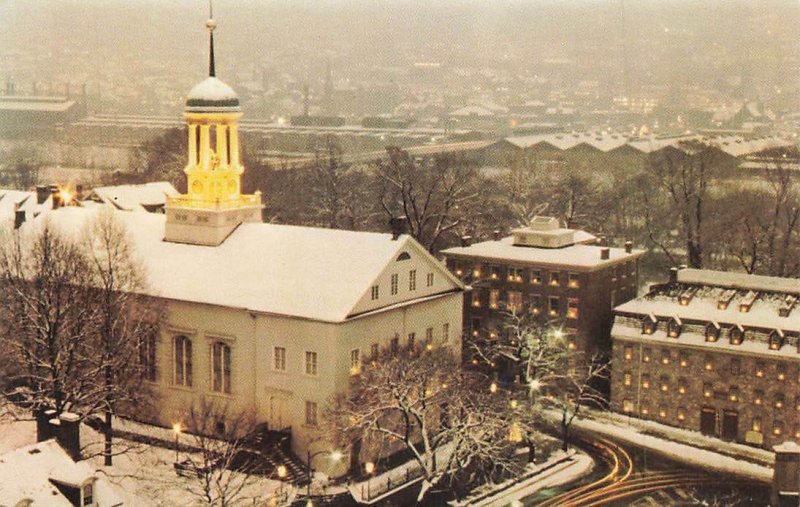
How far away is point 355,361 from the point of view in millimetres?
50375

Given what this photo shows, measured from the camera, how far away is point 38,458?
3309 cm

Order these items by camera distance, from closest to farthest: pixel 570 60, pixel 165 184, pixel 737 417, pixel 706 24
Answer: pixel 737 417 < pixel 165 184 < pixel 706 24 < pixel 570 60

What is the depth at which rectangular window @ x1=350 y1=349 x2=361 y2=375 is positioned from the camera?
5006cm

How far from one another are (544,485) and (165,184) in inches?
1972

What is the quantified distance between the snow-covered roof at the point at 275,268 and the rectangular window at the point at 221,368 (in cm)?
228

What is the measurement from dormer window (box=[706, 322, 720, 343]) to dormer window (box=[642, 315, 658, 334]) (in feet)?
10.0

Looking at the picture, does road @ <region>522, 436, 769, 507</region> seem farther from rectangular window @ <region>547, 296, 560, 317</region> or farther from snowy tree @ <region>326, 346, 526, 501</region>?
rectangular window @ <region>547, 296, 560, 317</region>

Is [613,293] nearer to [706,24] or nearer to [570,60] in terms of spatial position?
[706,24]

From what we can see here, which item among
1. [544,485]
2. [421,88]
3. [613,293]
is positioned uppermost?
[421,88]

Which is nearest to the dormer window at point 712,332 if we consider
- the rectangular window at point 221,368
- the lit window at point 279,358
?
the lit window at point 279,358

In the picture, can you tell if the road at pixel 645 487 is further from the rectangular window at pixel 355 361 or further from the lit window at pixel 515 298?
the lit window at pixel 515 298

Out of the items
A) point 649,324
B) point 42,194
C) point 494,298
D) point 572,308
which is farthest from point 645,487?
point 42,194

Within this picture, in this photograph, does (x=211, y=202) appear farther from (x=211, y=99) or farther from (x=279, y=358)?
(x=279, y=358)

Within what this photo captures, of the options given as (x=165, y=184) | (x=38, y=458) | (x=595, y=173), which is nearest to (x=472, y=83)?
(x=595, y=173)
